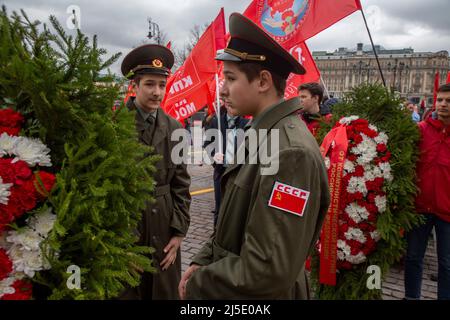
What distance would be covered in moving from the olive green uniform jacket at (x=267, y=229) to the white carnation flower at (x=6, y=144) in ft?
3.07

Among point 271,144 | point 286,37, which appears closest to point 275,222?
point 271,144

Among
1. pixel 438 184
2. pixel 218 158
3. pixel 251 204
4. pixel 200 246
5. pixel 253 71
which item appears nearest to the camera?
pixel 251 204

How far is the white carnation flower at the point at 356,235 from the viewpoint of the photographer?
10.4 feet

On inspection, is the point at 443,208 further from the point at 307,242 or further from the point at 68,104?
the point at 68,104

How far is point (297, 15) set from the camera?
221 inches

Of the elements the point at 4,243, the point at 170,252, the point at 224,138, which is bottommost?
the point at 170,252

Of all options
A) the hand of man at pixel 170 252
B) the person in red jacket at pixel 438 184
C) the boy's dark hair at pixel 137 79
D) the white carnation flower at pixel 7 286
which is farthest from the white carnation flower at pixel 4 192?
the person in red jacket at pixel 438 184

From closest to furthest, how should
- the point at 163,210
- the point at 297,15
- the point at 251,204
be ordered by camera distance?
1. the point at 251,204
2. the point at 163,210
3. the point at 297,15

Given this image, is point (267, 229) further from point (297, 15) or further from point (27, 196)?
point (297, 15)

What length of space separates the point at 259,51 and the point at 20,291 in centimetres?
148

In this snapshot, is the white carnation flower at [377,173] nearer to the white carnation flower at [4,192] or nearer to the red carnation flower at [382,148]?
the red carnation flower at [382,148]

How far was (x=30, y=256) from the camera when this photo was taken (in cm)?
129

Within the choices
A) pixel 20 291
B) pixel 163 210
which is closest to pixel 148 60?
pixel 163 210

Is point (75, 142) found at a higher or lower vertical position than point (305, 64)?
lower
